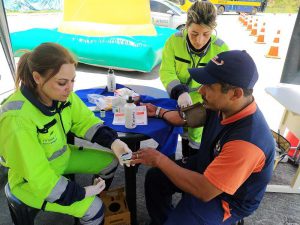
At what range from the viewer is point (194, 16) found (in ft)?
6.26

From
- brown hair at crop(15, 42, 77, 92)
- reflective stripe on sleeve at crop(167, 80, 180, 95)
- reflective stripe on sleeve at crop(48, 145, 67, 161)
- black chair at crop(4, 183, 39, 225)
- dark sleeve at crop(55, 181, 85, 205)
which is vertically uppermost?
brown hair at crop(15, 42, 77, 92)

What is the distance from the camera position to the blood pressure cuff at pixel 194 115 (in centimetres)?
181

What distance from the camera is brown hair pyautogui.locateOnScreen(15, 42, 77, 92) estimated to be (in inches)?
49.9

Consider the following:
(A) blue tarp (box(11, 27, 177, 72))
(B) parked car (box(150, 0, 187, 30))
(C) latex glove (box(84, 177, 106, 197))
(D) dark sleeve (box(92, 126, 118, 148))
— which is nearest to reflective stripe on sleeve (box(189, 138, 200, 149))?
(D) dark sleeve (box(92, 126, 118, 148))

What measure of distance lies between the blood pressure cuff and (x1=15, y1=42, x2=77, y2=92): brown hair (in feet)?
2.84

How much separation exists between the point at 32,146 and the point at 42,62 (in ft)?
1.34

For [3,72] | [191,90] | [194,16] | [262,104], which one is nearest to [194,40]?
[194,16]

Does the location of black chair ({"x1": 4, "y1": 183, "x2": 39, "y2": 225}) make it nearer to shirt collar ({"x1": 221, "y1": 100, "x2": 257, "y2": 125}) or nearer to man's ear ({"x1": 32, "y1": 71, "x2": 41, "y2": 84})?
man's ear ({"x1": 32, "y1": 71, "x2": 41, "y2": 84})

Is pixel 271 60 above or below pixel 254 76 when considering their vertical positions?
below

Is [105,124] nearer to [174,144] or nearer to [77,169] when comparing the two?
[77,169]

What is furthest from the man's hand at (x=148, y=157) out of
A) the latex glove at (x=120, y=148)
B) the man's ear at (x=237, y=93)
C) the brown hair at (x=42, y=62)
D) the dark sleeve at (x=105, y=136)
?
the brown hair at (x=42, y=62)

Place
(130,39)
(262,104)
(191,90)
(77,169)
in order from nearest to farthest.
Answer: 1. (77,169)
2. (191,90)
3. (262,104)
4. (130,39)

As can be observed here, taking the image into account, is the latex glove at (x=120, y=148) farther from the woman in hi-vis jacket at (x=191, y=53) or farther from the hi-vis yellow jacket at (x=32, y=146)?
the woman in hi-vis jacket at (x=191, y=53)

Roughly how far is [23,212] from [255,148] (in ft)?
3.94
